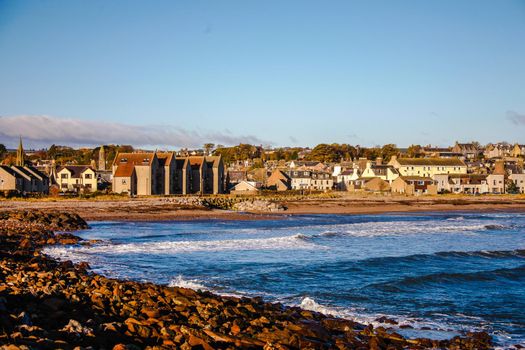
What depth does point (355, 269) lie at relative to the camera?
19625 mm

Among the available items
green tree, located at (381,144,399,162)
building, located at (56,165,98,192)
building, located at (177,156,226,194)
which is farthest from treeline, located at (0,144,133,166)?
green tree, located at (381,144,399,162)

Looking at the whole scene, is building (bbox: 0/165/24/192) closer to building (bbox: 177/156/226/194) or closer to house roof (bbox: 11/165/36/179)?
house roof (bbox: 11/165/36/179)

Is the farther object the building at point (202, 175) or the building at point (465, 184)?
the building at point (465, 184)

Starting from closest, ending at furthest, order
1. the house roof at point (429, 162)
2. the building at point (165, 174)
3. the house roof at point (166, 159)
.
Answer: the building at point (165, 174) < the house roof at point (166, 159) < the house roof at point (429, 162)

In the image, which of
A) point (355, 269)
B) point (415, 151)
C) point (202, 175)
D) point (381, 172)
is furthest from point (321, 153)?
point (355, 269)

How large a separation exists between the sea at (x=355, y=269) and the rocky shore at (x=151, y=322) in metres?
1.47

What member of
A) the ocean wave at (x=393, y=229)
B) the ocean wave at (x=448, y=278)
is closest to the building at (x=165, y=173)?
the ocean wave at (x=393, y=229)

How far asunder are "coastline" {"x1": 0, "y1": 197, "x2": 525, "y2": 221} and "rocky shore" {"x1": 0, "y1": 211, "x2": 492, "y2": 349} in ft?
97.7

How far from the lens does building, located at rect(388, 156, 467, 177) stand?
92.9 meters

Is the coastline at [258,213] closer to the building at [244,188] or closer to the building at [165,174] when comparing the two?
the building at [165,174]

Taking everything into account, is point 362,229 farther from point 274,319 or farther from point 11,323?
point 11,323

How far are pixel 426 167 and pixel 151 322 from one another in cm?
8825

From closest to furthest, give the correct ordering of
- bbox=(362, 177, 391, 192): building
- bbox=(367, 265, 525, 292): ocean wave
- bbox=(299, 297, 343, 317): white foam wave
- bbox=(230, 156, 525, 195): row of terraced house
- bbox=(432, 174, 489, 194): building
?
bbox=(299, 297, 343, 317): white foam wave < bbox=(367, 265, 525, 292): ocean wave < bbox=(230, 156, 525, 195): row of terraced house < bbox=(362, 177, 391, 192): building < bbox=(432, 174, 489, 194): building

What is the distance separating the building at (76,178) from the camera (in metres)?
70.3
